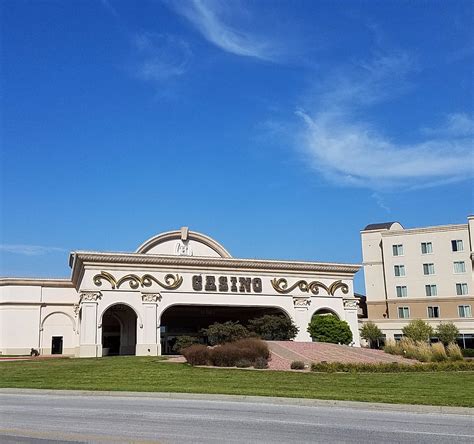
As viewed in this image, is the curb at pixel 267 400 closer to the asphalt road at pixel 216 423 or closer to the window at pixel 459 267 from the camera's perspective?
the asphalt road at pixel 216 423

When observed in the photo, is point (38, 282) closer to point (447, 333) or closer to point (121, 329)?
point (121, 329)

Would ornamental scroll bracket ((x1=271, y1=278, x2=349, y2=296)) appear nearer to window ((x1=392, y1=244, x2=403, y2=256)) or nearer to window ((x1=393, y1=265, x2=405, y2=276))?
window ((x1=393, y1=265, x2=405, y2=276))

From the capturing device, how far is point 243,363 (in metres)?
28.1

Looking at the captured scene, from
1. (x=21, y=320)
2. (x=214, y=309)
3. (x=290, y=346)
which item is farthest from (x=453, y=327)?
(x=21, y=320)

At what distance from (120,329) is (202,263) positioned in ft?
43.3

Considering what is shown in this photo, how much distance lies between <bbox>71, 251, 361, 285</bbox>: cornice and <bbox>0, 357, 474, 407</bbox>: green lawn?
62.6 feet

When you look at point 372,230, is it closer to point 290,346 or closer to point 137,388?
point 290,346

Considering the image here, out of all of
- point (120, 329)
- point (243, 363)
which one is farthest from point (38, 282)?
point (243, 363)

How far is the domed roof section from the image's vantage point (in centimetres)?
5350

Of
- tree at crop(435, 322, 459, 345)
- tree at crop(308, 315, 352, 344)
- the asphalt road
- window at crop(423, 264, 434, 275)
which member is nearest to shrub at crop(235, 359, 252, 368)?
the asphalt road

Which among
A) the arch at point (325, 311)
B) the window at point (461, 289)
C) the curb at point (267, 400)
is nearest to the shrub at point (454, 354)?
the curb at point (267, 400)

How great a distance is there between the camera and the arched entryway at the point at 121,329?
5266cm

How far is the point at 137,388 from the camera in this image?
18906 millimetres

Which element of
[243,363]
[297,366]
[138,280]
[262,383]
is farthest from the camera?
[138,280]
